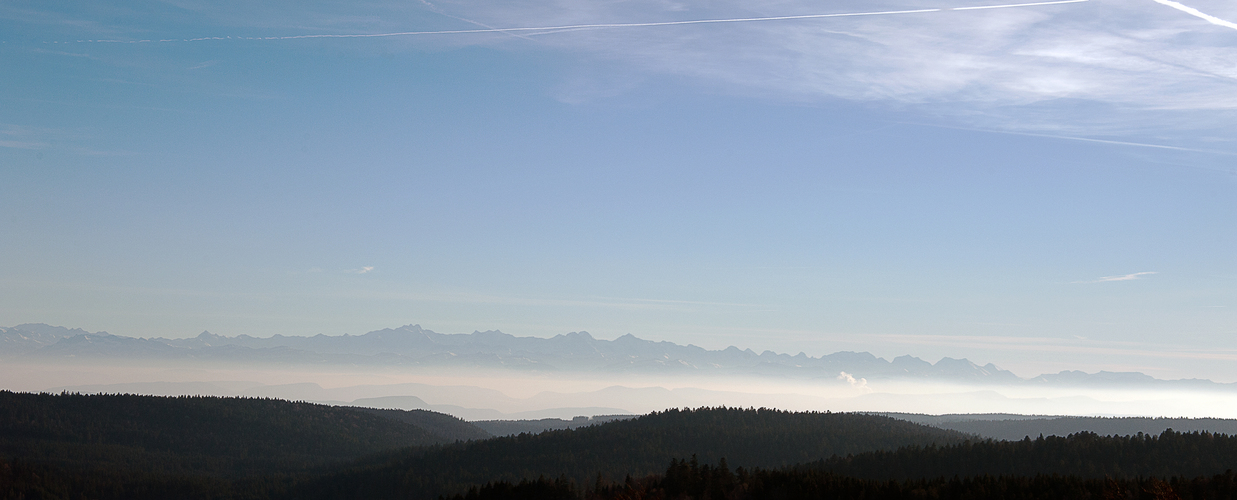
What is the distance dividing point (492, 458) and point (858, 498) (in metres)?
118

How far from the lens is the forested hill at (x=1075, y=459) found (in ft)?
326

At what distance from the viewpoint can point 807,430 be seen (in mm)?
169500

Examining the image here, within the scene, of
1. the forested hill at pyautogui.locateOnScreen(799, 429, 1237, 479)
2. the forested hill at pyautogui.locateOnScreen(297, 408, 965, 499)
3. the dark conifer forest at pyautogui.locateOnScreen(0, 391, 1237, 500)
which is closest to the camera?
the dark conifer forest at pyautogui.locateOnScreen(0, 391, 1237, 500)

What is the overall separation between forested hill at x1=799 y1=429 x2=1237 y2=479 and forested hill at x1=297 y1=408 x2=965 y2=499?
39.1m

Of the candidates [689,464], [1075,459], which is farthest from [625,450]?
[689,464]

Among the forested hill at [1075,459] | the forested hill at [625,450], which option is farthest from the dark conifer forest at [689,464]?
the forested hill at [625,450]

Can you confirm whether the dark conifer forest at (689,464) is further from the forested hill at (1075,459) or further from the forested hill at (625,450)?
the forested hill at (625,450)

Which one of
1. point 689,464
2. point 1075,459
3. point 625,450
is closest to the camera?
point 689,464

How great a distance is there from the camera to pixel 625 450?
16350cm

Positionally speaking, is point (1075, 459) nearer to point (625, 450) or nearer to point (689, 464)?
point (689, 464)

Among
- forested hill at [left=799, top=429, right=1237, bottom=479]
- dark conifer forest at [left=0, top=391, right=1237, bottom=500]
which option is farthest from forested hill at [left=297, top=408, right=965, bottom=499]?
forested hill at [left=799, top=429, right=1237, bottom=479]

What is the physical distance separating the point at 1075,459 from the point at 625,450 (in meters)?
78.8

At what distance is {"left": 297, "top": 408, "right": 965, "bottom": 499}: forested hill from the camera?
6038 inches

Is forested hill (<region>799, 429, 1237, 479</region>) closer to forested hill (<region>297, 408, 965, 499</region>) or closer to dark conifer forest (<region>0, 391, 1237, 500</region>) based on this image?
dark conifer forest (<region>0, 391, 1237, 500</region>)
